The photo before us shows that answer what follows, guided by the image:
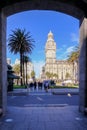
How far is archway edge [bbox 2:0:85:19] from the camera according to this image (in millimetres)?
16438

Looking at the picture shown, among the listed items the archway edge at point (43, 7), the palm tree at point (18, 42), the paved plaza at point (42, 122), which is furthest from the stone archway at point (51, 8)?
the palm tree at point (18, 42)

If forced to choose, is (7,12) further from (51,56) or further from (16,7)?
(51,56)

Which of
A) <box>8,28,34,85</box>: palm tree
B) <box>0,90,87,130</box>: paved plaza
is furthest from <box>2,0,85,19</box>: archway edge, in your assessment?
<box>8,28,34,85</box>: palm tree

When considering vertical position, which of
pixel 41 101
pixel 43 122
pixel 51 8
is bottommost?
pixel 41 101

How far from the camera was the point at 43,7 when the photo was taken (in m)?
17.0

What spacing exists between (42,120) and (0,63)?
147 inches

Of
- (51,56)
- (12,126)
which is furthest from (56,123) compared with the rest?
(51,56)

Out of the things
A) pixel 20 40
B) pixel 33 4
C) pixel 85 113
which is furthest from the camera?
pixel 20 40

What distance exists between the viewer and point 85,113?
15.3m

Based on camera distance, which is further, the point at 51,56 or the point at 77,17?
the point at 51,56

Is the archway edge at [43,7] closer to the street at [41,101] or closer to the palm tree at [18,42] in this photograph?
the street at [41,101]

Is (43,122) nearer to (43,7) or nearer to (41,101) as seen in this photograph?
(43,7)

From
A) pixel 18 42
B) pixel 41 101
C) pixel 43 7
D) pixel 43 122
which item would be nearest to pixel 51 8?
pixel 43 7

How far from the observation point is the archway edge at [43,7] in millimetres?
16438
